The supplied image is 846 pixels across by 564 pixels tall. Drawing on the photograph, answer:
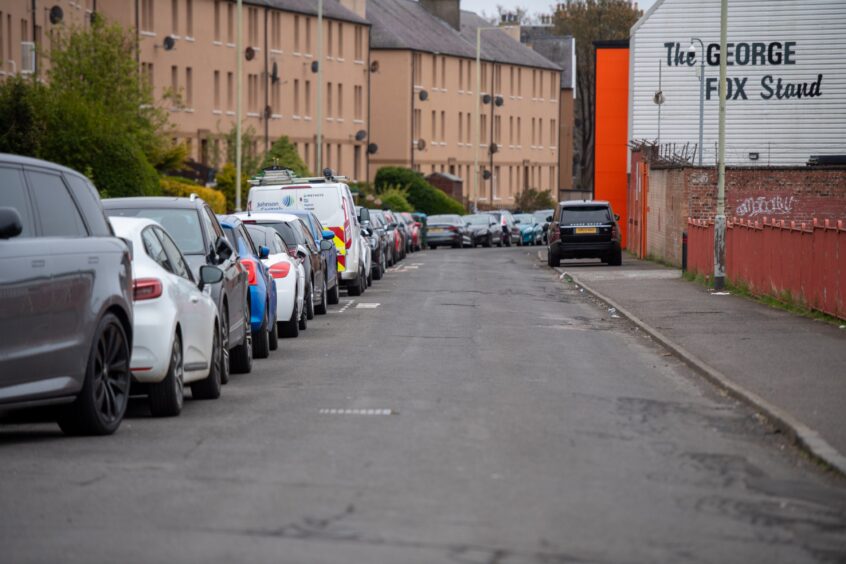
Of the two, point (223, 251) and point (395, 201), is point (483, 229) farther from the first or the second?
point (223, 251)

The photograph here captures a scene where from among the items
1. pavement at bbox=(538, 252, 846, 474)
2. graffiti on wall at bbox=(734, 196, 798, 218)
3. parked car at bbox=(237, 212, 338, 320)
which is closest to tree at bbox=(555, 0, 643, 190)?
graffiti on wall at bbox=(734, 196, 798, 218)

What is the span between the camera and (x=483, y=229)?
246ft

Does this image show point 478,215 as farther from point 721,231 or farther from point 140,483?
point 140,483

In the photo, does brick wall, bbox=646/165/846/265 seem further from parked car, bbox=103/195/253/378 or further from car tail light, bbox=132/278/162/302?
car tail light, bbox=132/278/162/302

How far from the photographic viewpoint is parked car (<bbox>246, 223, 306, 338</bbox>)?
2048 cm

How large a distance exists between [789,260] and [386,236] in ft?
68.4

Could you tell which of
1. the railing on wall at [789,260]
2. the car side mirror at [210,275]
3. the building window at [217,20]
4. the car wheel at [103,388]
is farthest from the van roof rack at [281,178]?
the building window at [217,20]

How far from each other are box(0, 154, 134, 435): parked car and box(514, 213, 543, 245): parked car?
6879 centimetres

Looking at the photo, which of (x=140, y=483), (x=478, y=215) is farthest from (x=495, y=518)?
(x=478, y=215)

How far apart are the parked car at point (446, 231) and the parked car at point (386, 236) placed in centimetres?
2137

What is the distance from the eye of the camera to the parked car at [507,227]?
253 feet

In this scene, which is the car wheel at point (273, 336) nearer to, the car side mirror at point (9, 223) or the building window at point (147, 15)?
the car side mirror at point (9, 223)

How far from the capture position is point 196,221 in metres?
16.0

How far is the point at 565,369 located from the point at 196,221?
385 centimetres
